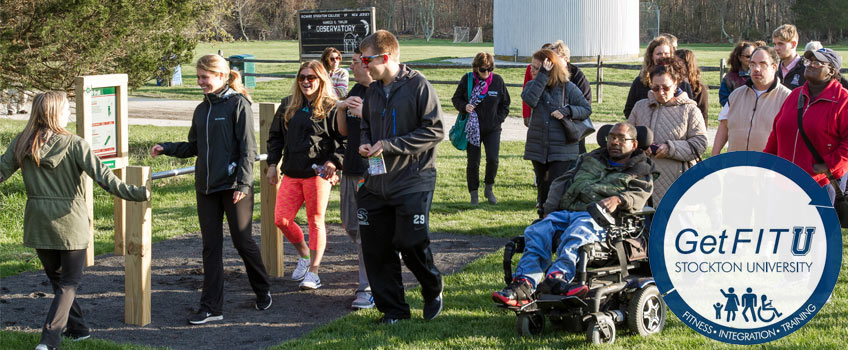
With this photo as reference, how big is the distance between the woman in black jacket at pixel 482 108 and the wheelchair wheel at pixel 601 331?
17.3 feet

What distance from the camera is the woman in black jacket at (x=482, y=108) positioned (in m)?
10.8

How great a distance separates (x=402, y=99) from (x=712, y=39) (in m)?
66.1

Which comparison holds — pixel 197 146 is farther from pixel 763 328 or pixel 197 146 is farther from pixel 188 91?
pixel 188 91

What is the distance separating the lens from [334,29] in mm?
20469

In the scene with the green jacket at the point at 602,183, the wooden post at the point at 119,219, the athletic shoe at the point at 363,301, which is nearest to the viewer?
the green jacket at the point at 602,183

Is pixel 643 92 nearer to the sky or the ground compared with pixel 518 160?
nearer to the sky

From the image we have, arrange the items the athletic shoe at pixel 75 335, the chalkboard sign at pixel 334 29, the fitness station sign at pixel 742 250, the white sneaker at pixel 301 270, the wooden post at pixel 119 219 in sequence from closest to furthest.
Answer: the fitness station sign at pixel 742 250 < the athletic shoe at pixel 75 335 < the white sneaker at pixel 301 270 < the wooden post at pixel 119 219 < the chalkboard sign at pixel 334 29

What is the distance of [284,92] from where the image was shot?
1109 inches

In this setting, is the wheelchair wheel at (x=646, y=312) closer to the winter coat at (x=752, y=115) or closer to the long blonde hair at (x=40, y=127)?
the winter coat at (x=752, y=115)

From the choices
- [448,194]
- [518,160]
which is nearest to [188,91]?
[518,160]

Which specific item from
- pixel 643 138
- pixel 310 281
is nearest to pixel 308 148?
pixel 310 281

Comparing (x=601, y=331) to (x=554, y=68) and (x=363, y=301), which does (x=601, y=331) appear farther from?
(x=554, y=68)

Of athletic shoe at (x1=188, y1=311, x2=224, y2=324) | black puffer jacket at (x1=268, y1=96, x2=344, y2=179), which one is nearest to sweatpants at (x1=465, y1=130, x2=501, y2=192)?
black puffer jacket at (x1=268, y1=96, x2=344, y2=179)

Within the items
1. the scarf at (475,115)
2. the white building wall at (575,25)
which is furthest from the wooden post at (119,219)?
the white building wall at (575,25)
